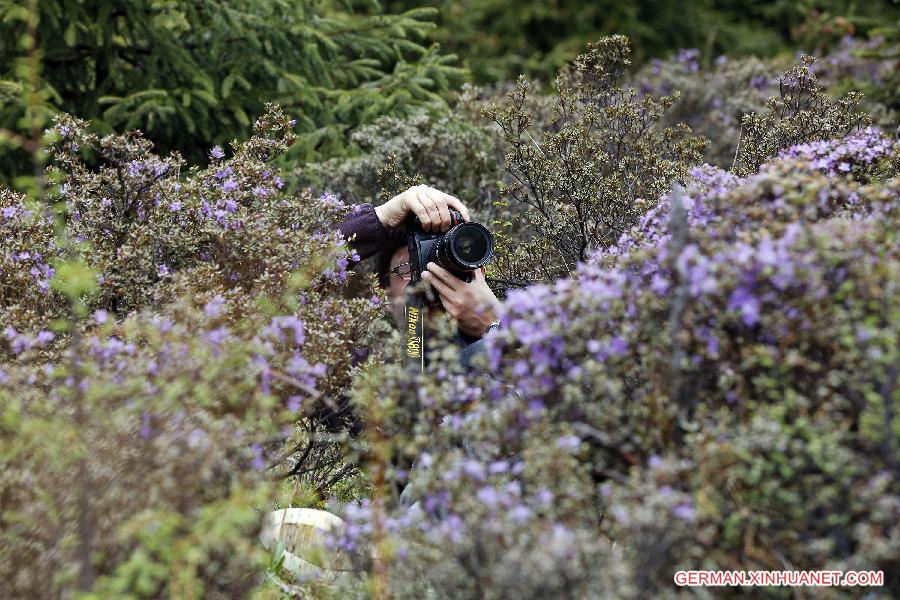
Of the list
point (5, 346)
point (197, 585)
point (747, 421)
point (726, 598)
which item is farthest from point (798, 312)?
point (5, 346)

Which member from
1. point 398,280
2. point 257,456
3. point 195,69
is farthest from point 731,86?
point 257,456

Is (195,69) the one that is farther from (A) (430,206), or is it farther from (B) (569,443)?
(B) (569,443)

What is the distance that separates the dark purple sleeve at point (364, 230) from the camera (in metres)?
3.80

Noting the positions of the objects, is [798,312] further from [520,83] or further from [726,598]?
[520,83]

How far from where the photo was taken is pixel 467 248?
3447mm

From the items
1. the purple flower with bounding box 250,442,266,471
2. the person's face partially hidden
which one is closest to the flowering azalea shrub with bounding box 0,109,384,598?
the purple flower with bounding box 250,442,266,471

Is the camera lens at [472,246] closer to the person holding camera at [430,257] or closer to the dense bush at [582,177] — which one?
the person holding camera at [430,257]

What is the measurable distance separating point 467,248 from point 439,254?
4.2 inches

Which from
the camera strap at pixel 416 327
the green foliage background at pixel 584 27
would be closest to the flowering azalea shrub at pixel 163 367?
the camera strap at pixel 416 327

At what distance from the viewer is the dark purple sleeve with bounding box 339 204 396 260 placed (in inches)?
150

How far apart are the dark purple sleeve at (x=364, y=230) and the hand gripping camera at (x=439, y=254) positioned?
0.19m

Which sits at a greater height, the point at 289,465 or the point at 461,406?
the point at 461,406

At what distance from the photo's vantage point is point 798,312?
2121 mm

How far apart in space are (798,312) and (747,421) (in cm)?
27
